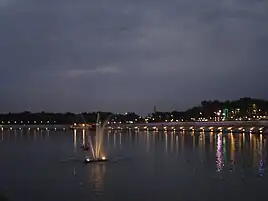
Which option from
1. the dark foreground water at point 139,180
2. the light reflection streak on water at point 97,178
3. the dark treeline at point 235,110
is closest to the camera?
the dark foreground water at point 139,180

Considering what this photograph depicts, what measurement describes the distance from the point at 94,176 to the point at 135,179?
298cm

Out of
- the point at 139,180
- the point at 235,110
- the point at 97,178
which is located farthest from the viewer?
the point at 235,110

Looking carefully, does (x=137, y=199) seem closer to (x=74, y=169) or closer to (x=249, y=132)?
(x=74, y=169)

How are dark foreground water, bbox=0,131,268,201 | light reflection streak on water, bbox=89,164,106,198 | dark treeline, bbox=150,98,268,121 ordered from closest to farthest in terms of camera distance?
dark foreground water, bbox=0,131,268,201
light reflection streak on water, bbox=89,164,106,198
dark treeline, bbox=150,98,268,121

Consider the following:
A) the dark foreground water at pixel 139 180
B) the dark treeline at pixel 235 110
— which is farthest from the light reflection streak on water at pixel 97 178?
the dark treeline at pixel 235 110

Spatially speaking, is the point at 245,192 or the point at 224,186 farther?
the point at 224,186

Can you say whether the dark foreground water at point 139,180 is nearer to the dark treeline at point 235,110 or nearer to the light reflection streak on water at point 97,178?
the light reflection streak on water at point 97,178

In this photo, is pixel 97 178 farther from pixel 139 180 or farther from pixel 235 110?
pixel 235 110

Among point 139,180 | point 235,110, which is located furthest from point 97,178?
point 235,110

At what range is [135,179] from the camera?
2873cm

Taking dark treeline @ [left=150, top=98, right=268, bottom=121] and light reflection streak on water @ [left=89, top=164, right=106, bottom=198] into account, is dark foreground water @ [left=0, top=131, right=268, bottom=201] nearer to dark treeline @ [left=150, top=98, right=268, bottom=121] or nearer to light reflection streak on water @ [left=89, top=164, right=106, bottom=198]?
light reflection streak on water @ [left=89, top=164, right=106, bottom=198]

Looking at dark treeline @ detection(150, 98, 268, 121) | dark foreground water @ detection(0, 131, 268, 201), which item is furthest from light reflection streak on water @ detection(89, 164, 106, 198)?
dark treeline @ detection(150, 98, 268, 121)

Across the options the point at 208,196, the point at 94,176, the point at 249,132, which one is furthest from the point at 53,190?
the point at 249,132

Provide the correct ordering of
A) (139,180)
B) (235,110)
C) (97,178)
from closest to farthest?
(139,180) < (97,178) < (235,110)
